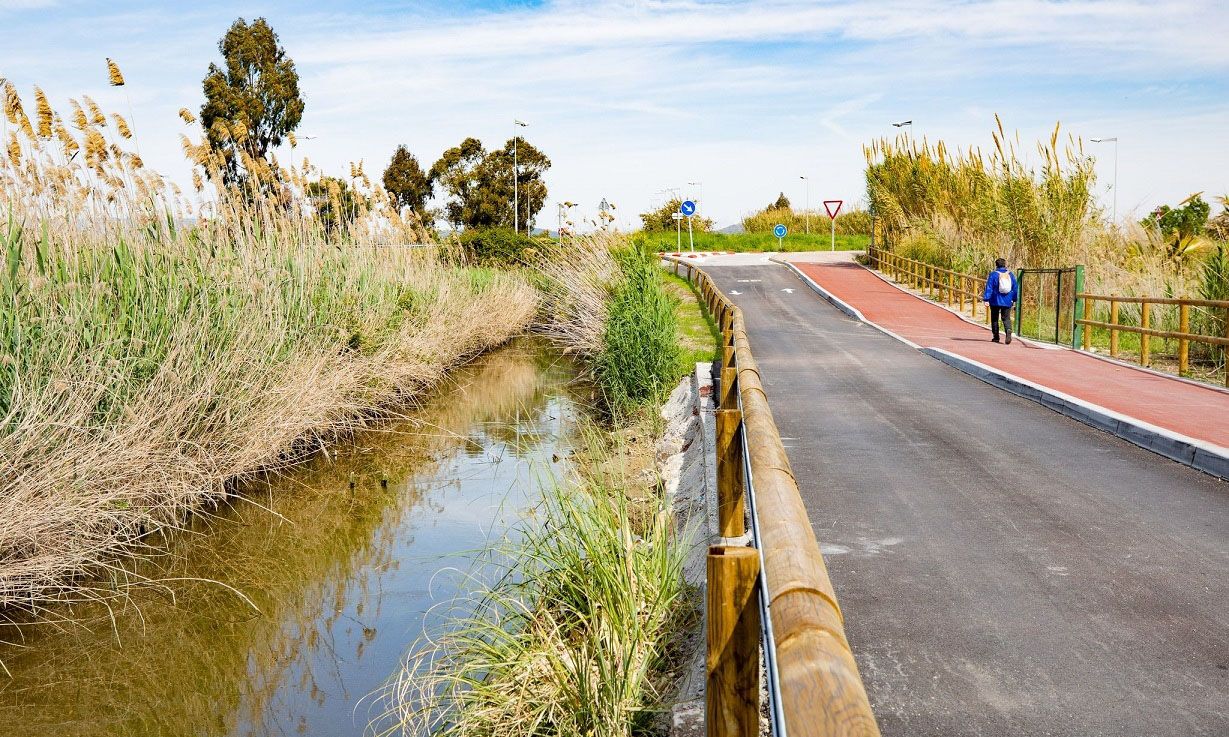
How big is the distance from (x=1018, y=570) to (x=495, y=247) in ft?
96.9

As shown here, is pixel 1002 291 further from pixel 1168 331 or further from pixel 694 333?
pixel 694 333

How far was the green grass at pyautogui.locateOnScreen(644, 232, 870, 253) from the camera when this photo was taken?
57.0 meters

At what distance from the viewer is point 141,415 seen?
827 centimetres

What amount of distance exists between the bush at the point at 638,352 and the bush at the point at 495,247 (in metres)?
15.3

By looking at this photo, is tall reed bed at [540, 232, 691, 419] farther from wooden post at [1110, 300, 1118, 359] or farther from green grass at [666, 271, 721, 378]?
wooden post at [1110, 300, 1118, 359]

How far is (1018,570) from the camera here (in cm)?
624

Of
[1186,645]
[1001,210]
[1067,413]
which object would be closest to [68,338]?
[1186,645]

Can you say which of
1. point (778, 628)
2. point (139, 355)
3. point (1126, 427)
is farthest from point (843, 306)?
point (778, 628)

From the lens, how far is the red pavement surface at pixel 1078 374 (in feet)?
36.8

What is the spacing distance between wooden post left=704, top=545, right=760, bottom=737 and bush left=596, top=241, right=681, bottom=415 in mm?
10891

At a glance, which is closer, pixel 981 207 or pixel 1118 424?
pixel 1118 424

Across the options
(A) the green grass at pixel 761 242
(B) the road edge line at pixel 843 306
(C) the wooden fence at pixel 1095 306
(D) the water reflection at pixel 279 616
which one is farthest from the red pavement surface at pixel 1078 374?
(A) the green grass at pixel 761 242

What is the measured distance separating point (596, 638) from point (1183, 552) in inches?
164

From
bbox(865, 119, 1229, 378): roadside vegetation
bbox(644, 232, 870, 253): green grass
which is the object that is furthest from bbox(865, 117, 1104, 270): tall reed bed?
bbox(644, 232, 870, 253): green grass
